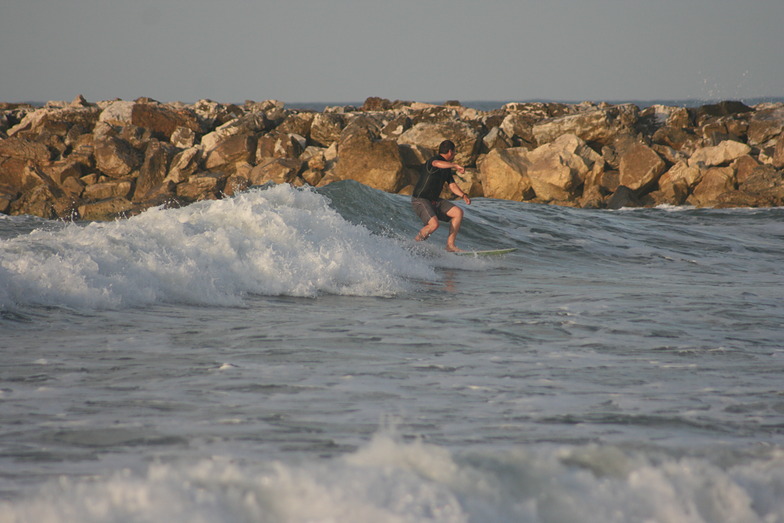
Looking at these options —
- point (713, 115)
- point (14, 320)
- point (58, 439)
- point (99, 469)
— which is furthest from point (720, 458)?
point (713, 115)

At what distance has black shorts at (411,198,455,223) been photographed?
38.1ft

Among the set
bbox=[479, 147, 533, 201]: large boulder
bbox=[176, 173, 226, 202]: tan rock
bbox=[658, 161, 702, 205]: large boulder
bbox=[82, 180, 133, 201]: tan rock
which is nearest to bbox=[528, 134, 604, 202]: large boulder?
bbox=[479, 147, 533, 201]: large boulder

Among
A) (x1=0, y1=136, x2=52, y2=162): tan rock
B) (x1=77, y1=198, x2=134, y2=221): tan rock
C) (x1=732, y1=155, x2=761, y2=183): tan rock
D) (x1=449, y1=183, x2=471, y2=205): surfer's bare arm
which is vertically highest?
(x1=732, y1=155, x2=761, y2=183): tan rock

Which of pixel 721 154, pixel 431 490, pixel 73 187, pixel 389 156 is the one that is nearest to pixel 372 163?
pixel 389 156

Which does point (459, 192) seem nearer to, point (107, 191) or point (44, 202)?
point (107, 191)

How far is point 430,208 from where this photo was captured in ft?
38.2

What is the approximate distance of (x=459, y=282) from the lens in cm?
974

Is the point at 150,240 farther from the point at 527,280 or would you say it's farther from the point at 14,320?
the point at 527,280

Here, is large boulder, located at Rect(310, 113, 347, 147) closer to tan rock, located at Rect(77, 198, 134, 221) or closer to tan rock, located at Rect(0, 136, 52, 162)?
tan rock, located at Rect(77, 198, 134, 221)

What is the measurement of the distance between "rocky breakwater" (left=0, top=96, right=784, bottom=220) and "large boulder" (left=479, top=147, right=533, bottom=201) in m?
0.03

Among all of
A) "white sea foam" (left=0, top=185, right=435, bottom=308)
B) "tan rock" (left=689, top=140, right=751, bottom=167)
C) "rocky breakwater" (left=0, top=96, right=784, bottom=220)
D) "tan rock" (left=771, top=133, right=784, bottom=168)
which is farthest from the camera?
"tan rock" (left=689, top=140, right=751, bottom=167)

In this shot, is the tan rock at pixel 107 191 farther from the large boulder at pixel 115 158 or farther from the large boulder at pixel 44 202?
the large boulder at pixel 115 158

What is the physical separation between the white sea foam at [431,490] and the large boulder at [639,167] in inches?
686

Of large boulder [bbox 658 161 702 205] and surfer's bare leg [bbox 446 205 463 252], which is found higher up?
large boulder [bbox 658 161 702 205]
